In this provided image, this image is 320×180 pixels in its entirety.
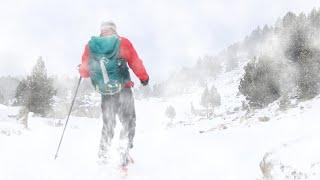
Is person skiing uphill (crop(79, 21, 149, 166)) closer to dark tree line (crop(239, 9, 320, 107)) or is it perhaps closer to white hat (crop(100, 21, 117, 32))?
white hat (crop(100, 21, 117, 32))

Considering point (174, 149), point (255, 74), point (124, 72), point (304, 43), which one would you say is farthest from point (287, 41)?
point (124, 72)

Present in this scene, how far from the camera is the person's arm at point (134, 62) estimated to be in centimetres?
718

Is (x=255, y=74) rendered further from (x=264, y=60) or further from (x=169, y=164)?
(x=169, y=164)

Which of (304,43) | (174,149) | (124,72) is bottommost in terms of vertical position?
(174,149)

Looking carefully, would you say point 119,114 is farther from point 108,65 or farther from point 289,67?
point 289,67

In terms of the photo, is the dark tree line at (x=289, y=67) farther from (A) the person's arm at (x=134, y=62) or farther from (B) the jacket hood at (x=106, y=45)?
(B) the jacket hood at (x=106, y=45)

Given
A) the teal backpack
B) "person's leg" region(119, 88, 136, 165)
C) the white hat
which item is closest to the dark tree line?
"person's leg" region(119, 88, 136, 165)

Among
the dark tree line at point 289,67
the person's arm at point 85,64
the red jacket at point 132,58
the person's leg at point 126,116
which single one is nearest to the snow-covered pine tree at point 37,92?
the dark tree line at point 289,67

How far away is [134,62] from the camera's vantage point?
7.19 metres

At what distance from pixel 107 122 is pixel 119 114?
0.24 meters

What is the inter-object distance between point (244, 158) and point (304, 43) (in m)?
40.2

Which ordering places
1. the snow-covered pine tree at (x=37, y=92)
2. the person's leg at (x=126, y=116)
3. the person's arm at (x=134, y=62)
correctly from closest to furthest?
the person's arm at (x=134, y=62) → the person's leg at (x=126, y=116) → the snow-covered pine tree at (x=37, y=92)

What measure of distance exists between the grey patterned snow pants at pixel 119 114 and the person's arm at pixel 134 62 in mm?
354

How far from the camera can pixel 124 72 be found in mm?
7332
